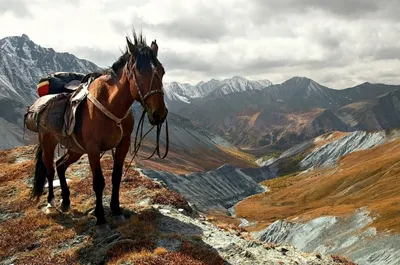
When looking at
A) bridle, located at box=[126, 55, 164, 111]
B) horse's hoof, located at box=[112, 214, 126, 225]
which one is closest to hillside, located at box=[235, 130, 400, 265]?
horse's hoof, located at box=[112, 214, 126, 225]

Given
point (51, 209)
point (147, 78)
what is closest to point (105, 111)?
point (147, 78)

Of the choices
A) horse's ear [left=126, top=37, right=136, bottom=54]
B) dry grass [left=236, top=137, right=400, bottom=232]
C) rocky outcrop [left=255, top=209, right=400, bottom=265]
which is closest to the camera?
horse's ear [left=126, top=37, right=136, bottom=54]

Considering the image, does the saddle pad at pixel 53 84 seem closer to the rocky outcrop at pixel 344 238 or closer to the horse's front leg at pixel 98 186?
the horse's front leg at pixel 98 186

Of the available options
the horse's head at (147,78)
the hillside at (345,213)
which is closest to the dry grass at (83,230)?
the horse's head at (147,78)

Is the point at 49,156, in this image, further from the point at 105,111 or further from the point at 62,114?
the point at 105,111

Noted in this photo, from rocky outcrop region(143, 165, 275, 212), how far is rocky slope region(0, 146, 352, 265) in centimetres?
10765

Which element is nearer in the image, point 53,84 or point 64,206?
point 64,206

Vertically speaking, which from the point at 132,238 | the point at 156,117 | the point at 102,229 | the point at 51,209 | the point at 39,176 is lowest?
the point at 51,209

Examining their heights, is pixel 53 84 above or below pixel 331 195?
above

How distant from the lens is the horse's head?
9.56 meters

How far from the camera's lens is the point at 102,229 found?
11367 millimetres

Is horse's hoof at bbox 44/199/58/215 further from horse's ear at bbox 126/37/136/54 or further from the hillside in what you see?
the hillside

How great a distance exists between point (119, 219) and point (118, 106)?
12.8 ft

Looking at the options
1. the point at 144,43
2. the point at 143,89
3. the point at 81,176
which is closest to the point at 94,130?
the point at 143,89
